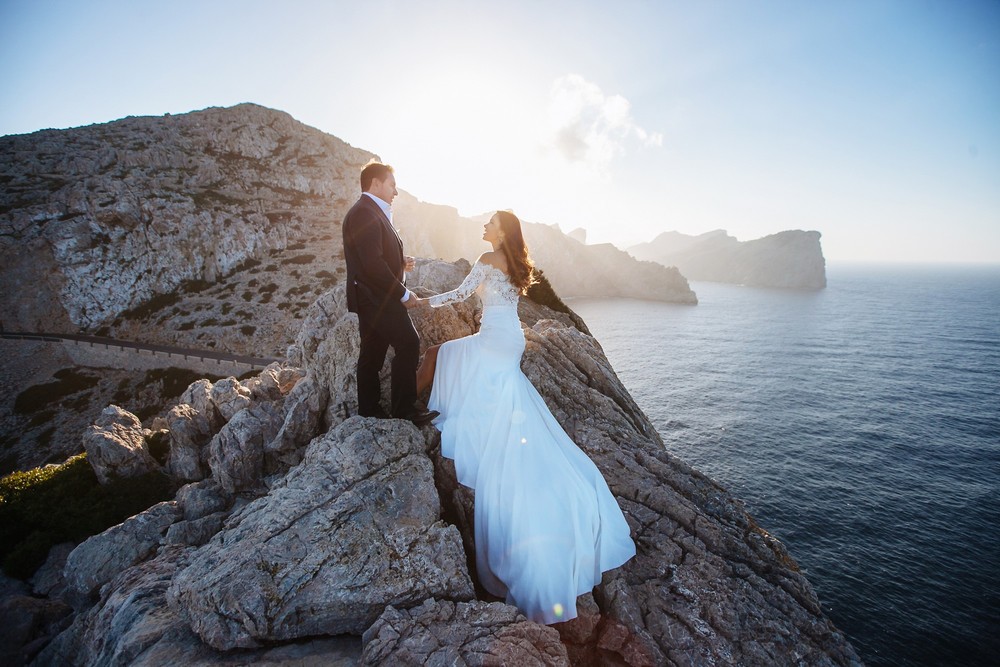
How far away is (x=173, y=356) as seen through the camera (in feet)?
134

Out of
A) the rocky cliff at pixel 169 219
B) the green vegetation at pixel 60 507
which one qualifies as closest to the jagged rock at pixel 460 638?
the green vegetation at pixel 60 507

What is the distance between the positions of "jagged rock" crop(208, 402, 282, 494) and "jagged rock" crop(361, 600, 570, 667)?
6.68 m

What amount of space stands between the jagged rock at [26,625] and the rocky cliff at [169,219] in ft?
125

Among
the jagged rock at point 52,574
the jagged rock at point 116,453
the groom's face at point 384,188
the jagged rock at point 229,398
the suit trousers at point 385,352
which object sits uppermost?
the groom's face at point 384,188

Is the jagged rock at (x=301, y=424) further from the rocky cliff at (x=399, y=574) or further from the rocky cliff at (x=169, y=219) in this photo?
the rocky cliff at (x=169, y=219)

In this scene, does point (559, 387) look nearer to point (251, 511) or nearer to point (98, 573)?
point (251, 511)

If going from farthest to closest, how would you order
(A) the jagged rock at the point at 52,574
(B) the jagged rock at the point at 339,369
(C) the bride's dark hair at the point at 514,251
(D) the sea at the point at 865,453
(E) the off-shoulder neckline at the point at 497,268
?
(D) the sea at the point at 865,453
(A) the jagged rock at the point at 52,574
(B) the jagged rock at the point at 339,369
(E) the off-shoulder neckline at the point at 497,268
(C) the bride's dark hair at the point at 514,251

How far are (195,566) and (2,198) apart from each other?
7297cm

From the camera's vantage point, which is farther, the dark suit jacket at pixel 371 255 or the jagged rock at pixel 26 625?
the jagged rock at pixel 26 625

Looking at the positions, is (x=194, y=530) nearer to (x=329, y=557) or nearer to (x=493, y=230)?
(x=329, y=557)

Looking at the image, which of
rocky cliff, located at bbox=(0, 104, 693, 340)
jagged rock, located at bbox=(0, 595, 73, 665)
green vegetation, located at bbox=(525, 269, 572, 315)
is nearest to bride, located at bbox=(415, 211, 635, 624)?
jagged rock, located at bbox=(0, 595, 73, 665)

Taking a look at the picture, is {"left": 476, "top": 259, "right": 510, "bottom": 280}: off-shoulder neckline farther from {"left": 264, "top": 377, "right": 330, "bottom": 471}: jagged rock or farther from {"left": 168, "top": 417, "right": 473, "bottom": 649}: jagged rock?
{"left": 264, "top": 377, "right": 330, "bottom": 471}: jagged rock

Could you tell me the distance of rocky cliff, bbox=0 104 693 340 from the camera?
4625 centimetres

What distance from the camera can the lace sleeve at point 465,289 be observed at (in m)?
6.46
